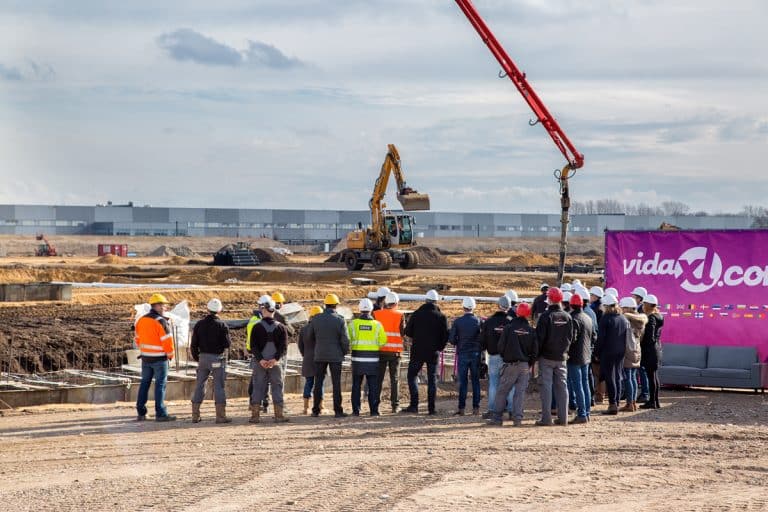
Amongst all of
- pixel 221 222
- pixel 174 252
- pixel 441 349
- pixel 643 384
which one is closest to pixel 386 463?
pixel 441 349

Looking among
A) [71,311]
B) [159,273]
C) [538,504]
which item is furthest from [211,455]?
[159,273]

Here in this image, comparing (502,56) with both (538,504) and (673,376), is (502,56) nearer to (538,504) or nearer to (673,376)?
(673,376)

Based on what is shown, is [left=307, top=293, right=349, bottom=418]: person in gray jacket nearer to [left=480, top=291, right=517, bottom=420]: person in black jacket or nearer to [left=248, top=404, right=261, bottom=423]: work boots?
[left=248, top=404, right=261, bottom=423]: work boots

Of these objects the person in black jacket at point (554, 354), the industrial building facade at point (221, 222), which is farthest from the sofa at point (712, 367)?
the industrial building facade at point (221, 222)

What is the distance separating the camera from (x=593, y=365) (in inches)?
741

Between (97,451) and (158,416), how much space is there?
2575 mm

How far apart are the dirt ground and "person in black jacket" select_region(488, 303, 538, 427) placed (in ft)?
1.68

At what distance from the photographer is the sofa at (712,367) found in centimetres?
1939

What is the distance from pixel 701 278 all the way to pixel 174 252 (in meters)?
72.2

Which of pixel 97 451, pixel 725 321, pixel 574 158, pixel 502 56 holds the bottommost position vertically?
pixel 97 451

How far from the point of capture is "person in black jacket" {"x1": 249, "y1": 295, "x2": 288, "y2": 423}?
52.8 feet

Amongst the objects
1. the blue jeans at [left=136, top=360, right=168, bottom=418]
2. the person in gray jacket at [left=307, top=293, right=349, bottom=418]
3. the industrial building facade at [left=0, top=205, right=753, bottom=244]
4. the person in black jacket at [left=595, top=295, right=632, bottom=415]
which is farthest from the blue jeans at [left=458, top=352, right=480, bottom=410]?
the industrial building facade at [left=0, top=205, right=753, bottom=244]

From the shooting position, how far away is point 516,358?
15.9 metres

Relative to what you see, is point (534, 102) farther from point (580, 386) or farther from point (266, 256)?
point (266, 256)
